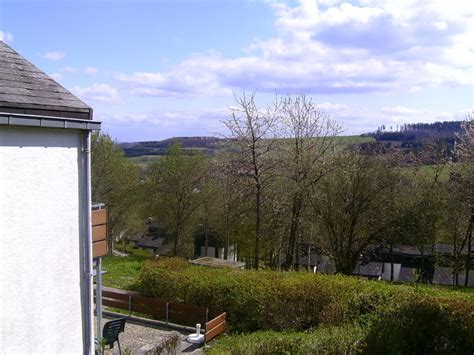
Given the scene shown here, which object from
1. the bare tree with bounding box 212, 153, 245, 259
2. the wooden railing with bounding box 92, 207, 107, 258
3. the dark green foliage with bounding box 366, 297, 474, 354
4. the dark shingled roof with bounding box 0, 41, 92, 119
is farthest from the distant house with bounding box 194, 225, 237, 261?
the dark shingled roof with bounding box 0, 41, 92, 119

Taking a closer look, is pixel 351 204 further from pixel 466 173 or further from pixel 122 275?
pixel 122 275

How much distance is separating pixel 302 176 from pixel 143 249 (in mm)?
41735

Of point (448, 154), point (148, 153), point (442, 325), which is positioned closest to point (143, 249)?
point (448, 154)

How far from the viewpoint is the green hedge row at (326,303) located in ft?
32.1

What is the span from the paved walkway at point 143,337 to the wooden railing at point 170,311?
490mm

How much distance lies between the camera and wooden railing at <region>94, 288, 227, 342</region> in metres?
13.7

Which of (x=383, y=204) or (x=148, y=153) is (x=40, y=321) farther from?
(x=148, y=153)

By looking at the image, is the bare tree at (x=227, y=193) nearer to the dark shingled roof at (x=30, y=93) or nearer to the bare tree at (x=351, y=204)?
the bare tree at (x=351, y=204)

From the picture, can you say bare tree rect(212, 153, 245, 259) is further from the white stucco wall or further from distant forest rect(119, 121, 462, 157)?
the white stucco wall

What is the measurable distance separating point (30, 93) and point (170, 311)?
10.1 meters

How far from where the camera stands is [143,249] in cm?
6050

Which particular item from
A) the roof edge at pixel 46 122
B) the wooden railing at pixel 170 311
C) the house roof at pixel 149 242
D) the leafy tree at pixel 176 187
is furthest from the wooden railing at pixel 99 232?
the house roof at pixel 149 242

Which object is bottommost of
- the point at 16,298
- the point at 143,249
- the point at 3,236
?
the point at 143,249

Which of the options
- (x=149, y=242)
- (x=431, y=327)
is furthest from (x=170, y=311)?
(x=149, y=242)
